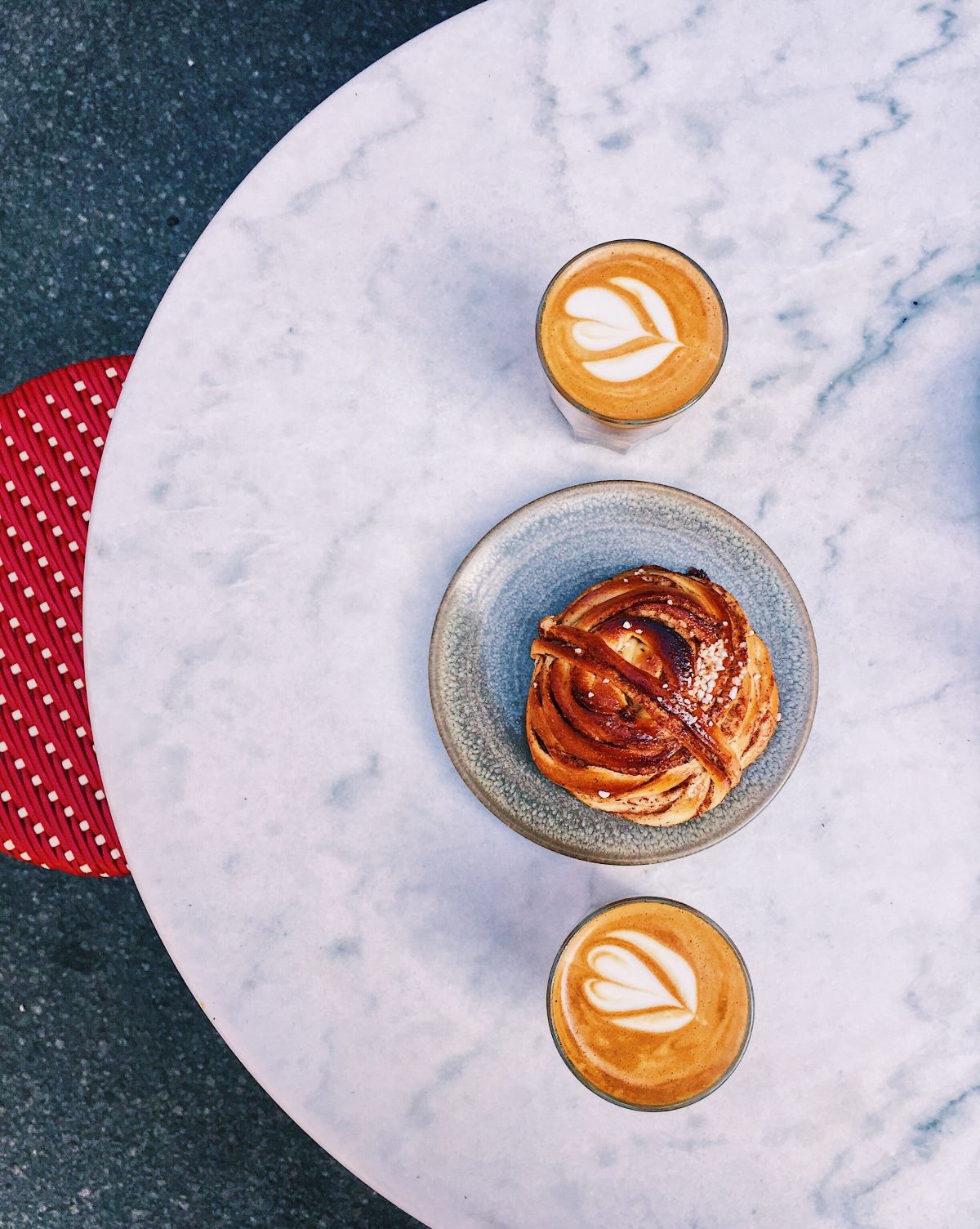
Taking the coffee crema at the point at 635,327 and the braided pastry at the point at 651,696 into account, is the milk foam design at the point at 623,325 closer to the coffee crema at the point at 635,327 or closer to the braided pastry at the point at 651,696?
the coffee crema at the point at 635,327

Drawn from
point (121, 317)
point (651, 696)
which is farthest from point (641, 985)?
point (121, 317)

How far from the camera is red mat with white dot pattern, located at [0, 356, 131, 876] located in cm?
137

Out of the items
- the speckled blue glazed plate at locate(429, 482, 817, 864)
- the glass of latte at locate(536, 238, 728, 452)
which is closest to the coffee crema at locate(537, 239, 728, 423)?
the glass of latte at locate(536, 238, 728, 452)

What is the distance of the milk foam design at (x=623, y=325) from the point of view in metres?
1.11

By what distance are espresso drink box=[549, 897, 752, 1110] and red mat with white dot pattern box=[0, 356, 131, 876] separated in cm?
72

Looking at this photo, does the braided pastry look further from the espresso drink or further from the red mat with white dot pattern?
the red mat with white dot pattern

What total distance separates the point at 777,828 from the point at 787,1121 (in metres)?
0.34

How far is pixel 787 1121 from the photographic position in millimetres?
1206

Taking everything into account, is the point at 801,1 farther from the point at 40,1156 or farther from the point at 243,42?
the point at 40,1156

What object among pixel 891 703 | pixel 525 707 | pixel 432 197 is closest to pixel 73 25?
pixel 432 197

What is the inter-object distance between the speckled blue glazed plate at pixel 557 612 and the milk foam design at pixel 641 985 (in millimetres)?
97

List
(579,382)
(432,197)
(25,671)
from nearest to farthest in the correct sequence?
(579,382), (432,197), (25,671)

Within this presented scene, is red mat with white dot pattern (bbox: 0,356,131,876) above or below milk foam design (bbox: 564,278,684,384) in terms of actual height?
below

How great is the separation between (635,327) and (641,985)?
70cm
